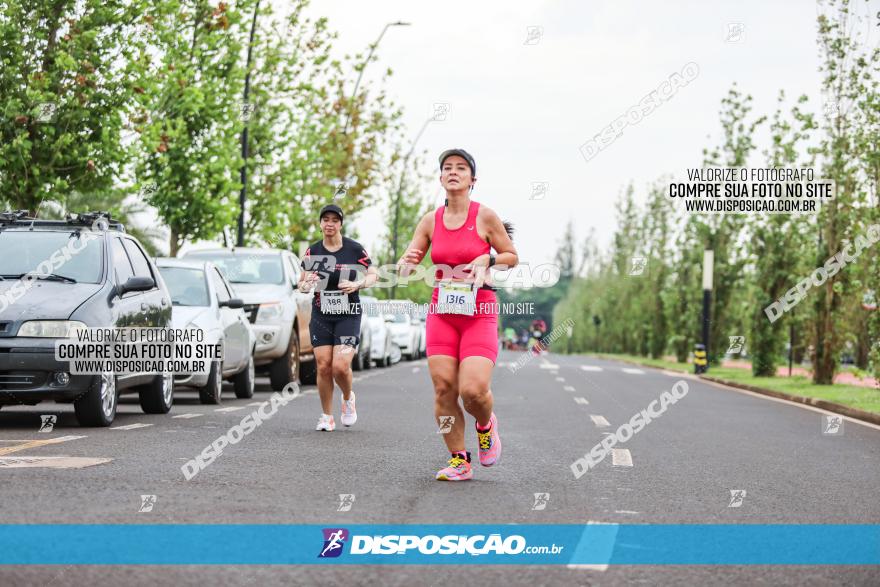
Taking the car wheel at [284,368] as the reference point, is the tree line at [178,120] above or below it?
above

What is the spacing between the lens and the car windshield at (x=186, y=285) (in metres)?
15.4

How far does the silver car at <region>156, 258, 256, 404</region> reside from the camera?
14.6m

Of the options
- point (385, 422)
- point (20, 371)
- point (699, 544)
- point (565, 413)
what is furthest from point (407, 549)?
point (565, 413)

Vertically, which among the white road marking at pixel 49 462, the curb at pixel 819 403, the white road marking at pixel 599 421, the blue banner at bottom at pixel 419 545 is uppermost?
the blue banner at bottom at pixel 419 545

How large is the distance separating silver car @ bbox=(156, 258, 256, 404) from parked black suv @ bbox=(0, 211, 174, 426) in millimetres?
1636

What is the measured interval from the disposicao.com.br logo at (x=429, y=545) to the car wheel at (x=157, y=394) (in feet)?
23.8

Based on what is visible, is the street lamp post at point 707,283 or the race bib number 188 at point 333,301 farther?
the street lamp post at point 707,283

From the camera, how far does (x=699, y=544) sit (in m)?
6.13

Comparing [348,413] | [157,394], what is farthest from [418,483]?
[157,394]

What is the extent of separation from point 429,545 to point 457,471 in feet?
7.43

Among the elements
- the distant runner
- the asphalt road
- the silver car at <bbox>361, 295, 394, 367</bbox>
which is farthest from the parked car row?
the silver car at <bbox>361, 295, 394, 367</bbox>

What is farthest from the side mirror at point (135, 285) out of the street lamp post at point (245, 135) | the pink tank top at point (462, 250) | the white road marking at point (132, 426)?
the street lamp post at point (245, 135)

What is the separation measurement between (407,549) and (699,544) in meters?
1.45

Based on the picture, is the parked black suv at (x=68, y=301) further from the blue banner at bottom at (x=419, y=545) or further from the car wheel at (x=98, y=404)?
the blue banner at bottom at (x=419, y=545)
